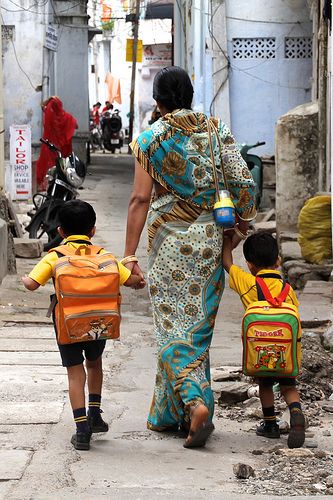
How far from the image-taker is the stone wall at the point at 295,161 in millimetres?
12984

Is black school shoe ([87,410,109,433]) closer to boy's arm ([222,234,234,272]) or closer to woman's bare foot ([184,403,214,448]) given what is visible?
woman's bare foot ([184,403,214,448])

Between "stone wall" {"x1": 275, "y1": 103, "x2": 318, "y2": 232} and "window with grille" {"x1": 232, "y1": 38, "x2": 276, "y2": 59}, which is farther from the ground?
"window with grille" {"x1": 232, "y1": 38, "x2": 276, "y2": 59}

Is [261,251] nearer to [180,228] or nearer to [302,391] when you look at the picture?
[180,228]

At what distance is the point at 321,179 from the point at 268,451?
25.9 feet

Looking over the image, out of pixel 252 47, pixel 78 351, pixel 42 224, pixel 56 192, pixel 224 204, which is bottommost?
pixel 42 224

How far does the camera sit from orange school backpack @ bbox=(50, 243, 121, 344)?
5.01 m

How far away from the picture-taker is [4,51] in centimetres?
2188

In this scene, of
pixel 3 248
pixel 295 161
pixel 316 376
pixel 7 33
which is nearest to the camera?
pixel 316 376

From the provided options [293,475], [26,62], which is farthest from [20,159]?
[293,475]

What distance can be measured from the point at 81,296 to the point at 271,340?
2.96ft

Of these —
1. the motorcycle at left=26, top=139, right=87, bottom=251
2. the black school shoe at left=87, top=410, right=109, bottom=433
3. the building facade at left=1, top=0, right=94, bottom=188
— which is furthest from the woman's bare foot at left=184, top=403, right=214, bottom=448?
A: the building facade at left=1, top=0, right=94, bottom=188

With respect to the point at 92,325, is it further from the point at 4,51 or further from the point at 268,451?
the point at 4,51

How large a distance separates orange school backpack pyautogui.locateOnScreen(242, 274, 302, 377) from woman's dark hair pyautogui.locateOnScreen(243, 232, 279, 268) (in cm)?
23

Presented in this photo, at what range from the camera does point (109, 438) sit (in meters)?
5.39
